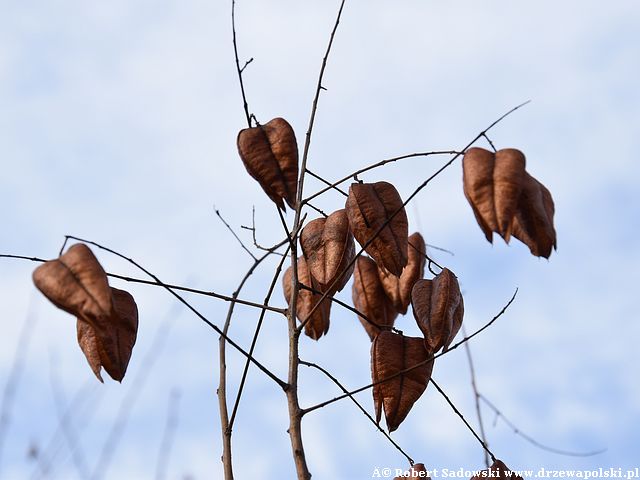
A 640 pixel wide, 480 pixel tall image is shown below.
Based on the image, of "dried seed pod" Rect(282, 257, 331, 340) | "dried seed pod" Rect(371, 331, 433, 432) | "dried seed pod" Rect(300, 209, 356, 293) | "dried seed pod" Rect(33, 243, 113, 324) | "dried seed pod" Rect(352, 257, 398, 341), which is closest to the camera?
"dried seed pod" Rect(33, 243, 113, 324)

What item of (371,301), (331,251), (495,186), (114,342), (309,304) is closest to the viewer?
(495,186)

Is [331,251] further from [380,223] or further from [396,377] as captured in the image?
[396,377]

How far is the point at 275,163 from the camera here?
224 cm

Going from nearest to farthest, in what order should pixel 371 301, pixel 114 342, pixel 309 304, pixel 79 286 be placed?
pixel 79 286 < pixel 114 342 < pixel 309 304 < pixel 371 301

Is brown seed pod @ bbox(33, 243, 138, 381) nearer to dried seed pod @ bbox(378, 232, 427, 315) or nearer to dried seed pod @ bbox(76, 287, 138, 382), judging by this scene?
dried seed pod @ bbox(76, 287, 138, 382)

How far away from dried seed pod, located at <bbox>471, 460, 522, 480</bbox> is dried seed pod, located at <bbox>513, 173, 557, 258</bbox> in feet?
1.91

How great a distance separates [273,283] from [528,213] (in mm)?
699

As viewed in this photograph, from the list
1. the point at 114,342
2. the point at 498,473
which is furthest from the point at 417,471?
the point at 114,342

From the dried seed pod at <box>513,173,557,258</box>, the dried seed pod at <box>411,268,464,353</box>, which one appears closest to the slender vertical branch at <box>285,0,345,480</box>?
the dried seed pod at <box>411,268,464,353</box>

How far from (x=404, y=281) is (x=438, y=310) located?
489mm

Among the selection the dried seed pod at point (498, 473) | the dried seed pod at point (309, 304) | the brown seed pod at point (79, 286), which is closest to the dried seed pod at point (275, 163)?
the dried seed pod at point (309, 304)

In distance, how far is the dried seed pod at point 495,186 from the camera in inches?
79.1

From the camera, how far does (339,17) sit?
8.68 feet

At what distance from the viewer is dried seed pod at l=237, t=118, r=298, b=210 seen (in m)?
2.23
